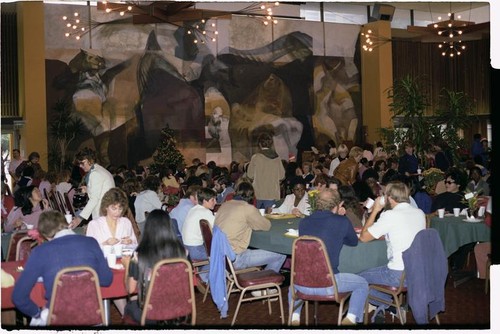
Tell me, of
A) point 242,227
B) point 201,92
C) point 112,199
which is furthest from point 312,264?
point 201,92

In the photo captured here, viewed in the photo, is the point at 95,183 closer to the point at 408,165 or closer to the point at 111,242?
the point at 111,242

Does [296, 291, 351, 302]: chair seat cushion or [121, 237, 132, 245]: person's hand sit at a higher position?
[121, 237, 132, 245]: person's hand

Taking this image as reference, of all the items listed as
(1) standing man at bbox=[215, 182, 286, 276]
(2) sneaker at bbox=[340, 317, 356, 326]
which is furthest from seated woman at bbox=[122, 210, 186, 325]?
(1) standing man at bbox=[215, 182, 286, 276]

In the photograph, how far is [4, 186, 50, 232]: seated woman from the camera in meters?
6.87

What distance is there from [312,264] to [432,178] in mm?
4779

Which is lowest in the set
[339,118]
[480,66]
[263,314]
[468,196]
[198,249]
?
[263,314]

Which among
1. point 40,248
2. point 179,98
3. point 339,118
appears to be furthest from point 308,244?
point 339,118

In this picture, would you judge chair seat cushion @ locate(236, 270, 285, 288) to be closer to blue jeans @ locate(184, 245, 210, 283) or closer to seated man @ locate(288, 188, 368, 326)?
seated man @ locate(288, 188, 368, 326)

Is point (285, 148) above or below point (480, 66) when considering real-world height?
below

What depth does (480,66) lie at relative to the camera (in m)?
22.5

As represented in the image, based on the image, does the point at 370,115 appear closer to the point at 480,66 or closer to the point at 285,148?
the point at 285,148

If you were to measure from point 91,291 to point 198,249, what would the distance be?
2794 mm

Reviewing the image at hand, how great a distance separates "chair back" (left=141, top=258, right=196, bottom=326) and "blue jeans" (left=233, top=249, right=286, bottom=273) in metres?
2.05

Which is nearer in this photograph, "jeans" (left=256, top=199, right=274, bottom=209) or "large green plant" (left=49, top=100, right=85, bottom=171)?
"jeans" (left=256, top=199, right=274, bottom=209)
